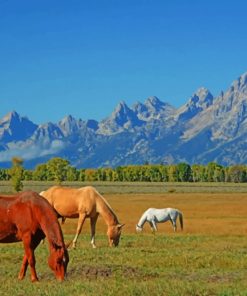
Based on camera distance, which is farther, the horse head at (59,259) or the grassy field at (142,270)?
the horse head at (59,259)

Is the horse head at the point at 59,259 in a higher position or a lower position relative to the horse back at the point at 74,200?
lower

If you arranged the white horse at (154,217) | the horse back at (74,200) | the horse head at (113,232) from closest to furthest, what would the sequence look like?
1. the horse head at (113,232)
2. the horse back at (74,200)
3. the white horse at (154,217)

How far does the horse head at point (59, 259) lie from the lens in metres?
13.7

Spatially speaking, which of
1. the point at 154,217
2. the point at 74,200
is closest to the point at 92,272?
the point at 74,200

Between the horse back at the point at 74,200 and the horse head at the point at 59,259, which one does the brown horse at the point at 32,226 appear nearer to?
the horse head at the point at 59,259

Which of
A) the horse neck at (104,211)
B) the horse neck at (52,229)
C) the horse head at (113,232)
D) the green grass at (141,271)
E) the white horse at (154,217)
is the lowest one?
the green grass at (141,271)

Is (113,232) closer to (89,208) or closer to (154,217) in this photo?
(89,208)

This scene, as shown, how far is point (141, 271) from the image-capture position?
16922mm

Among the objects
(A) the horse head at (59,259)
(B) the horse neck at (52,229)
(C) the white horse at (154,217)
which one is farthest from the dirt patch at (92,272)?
(C) the white horse at (154,217)

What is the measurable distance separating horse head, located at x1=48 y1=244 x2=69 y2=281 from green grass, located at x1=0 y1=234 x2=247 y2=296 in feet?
0.95

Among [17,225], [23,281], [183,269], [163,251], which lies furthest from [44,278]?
[163,251]

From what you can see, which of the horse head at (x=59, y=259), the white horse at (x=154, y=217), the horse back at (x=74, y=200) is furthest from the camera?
the white horse at (x=154, y=217)

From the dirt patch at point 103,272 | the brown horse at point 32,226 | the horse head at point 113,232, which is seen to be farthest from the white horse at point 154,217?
the brown horse at point 32,226

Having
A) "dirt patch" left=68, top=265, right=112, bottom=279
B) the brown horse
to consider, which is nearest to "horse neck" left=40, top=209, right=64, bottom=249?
the brown horse
